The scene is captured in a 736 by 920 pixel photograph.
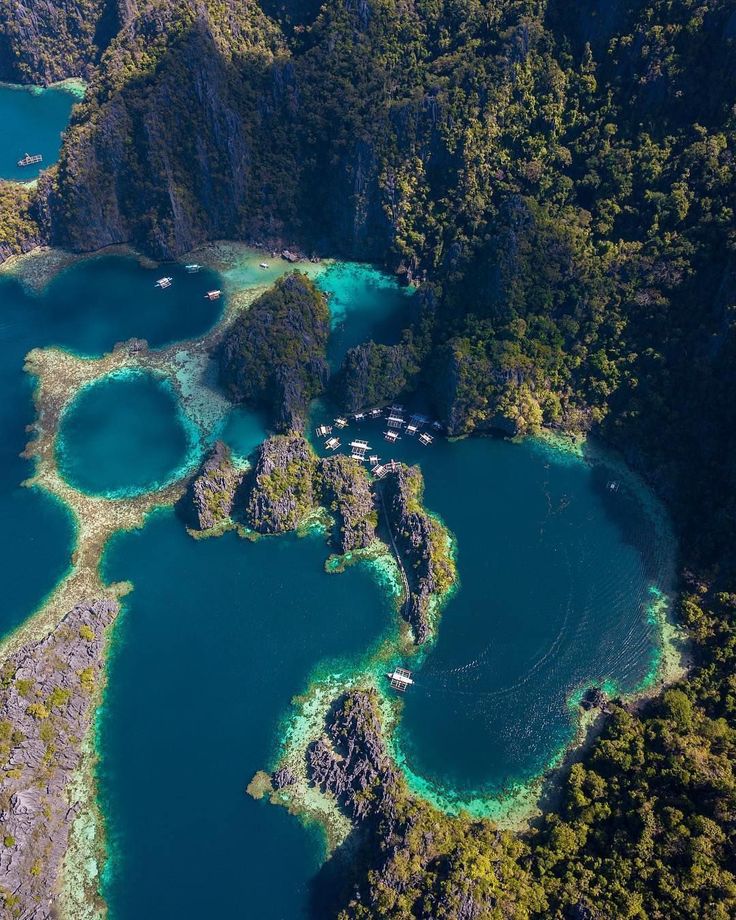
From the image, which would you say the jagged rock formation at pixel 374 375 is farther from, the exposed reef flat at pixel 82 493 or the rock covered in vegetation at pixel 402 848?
the rock covered in vegetation at pixel 402 848

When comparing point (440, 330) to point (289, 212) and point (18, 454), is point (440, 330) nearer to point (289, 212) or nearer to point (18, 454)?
point (289, 212)

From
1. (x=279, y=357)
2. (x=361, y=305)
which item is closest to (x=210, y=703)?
(x=279, y=357)

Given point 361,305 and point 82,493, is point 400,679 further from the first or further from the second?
point 361,305

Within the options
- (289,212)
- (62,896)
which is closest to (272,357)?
(289,212)

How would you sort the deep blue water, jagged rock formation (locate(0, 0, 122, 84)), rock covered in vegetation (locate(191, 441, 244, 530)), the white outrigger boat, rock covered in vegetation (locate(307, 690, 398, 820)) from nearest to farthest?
1. rock covered in vegetation (locate(307, 690, 398, 820))
2. the white outrigger boat
3. rock covered in vegetation (locate(191, 441, 244, 530))
4. the deep blue water
5. jagged rock formation (locate(0, 0, 122, 84))

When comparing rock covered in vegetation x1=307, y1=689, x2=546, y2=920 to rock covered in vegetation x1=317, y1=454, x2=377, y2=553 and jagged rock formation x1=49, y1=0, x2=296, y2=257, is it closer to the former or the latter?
rock covered in vegetation x1=317, y1=454, x2=377, y2=553

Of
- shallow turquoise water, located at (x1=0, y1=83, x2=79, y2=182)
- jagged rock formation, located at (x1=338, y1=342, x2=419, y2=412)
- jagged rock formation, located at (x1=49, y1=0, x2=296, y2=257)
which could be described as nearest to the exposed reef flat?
jagged rock formation, located at (x1=49, y1=0, x2=296, y2=257)
